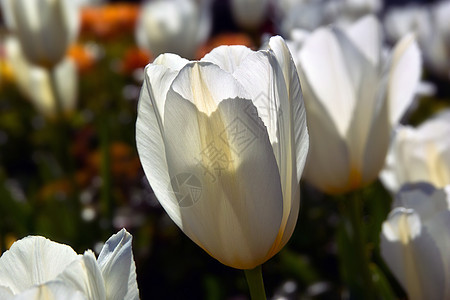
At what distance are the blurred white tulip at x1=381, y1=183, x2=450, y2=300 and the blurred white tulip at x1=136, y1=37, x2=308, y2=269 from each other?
0.53 ft

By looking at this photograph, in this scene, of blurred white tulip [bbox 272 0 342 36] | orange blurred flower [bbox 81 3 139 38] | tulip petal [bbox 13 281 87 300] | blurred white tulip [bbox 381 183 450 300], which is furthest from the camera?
orange blurred flower [bbox 81 3 139 38]

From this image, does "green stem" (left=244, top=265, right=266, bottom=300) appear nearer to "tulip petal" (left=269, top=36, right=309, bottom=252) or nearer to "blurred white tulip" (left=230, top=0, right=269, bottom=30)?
"tulip petal" (left=269, top=36, right=309, bottom=252)

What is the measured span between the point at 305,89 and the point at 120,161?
1.14 meters

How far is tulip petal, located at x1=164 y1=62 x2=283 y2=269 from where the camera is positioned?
0.54 m

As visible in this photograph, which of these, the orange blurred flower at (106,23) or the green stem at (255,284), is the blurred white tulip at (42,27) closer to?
the green stem at (255,284)

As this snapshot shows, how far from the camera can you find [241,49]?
0.61 m

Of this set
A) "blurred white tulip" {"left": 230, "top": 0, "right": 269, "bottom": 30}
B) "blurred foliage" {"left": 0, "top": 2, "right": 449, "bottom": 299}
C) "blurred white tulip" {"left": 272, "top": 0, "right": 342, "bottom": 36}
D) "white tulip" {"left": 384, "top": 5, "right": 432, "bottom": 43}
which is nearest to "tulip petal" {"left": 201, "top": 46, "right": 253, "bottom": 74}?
"blurred foliage" {"left": 0, "top": 2, "right": 449, "bottom": 299}

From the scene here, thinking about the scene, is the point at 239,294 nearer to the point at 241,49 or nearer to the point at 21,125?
the point at 241,49

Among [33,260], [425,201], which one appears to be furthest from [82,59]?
[33,260]

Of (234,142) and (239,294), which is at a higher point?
(234,142)

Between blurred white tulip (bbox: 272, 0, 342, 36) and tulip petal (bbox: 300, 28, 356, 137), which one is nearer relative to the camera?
tulip petal (bbox: 300, 28, 356, 137)

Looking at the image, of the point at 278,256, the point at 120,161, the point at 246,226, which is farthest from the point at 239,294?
the point at 246,226

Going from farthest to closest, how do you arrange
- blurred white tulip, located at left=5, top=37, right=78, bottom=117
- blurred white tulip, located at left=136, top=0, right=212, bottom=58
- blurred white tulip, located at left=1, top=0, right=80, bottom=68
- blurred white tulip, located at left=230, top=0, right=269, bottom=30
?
blurred white tulip, located at left=230, top=0, right=269, bottom=30 → blurred white tulip, located at left=136, top=0, right=212, bottom=58 → blurred white tulip, located at left=5, top=37, right=78, bottom=117 → blurred white tulip, located at left=1, top=0, right=80, bottom=68

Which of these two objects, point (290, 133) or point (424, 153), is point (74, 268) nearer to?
point (290, 133)
